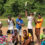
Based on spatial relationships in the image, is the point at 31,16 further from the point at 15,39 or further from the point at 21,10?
the point at 21,10

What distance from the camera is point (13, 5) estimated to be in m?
34.8

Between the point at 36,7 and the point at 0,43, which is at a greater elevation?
the point at 0,43

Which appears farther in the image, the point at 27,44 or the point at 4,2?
the point at 4,2

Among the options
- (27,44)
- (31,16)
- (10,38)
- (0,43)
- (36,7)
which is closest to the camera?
(0,43)

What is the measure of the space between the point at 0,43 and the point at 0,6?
2908 centimetres

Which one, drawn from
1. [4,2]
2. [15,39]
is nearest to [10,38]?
[15,39]

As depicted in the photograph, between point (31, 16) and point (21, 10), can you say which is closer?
point (31, 16)

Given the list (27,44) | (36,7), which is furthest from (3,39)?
(36,7)

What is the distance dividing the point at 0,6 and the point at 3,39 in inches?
1144

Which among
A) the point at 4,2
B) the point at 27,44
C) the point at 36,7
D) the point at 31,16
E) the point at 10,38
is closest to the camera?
the point at 27,44

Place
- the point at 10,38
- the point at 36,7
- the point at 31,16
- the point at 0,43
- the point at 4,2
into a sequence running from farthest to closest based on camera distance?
the point at 4,2, the point at 36,7, the point at 31,16, the point at 10,38, the point at 0,43

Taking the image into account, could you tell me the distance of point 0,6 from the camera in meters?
35.1

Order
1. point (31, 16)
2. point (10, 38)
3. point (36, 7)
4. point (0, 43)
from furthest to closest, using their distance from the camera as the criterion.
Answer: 1. point (36, 7)
2. point (31, 16)
3. point (10, 38)
4. point (0, 43)

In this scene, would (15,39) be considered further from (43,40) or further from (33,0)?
(33,0)
